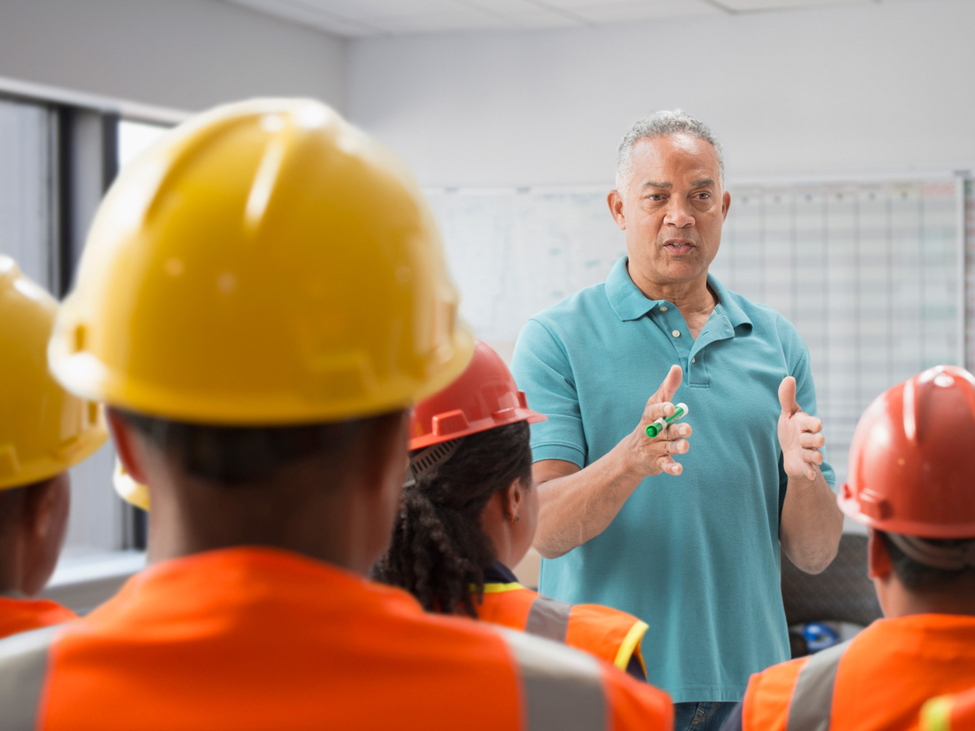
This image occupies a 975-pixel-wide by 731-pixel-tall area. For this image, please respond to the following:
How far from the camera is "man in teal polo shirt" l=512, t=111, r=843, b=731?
66.7 inches

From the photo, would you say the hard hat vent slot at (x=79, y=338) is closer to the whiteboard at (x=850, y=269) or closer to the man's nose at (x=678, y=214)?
the man's nose at (x=678, y=214)

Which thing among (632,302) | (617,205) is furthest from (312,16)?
(632,302)

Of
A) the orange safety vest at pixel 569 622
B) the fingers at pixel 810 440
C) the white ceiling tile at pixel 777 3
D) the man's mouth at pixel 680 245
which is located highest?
the white ceiling tile at pixel 777 3

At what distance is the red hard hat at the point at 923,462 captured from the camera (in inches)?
39.6

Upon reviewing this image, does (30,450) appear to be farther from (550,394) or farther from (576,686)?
(550,394)

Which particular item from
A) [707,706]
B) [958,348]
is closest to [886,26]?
[958,348]

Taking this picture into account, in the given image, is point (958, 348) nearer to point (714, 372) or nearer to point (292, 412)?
point (714, 372)

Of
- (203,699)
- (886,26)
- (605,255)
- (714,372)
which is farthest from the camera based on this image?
(605,255)

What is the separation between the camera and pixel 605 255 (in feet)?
14.8

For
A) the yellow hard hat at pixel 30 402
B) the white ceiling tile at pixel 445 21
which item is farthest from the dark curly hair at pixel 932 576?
the white ceiling tile at pixel 445 21

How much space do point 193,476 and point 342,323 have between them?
14 cm

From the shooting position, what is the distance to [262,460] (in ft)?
1.99

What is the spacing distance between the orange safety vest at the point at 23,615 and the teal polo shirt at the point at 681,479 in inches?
40.0

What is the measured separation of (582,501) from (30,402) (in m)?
0.98
